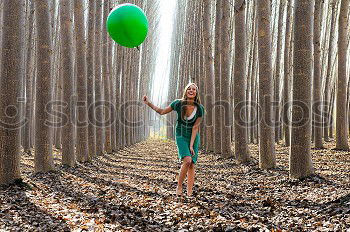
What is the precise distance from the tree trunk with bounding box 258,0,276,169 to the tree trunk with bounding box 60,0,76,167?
5.21m

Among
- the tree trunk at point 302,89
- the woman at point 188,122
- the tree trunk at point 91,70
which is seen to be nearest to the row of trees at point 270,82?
the tree trunk at point 302,89

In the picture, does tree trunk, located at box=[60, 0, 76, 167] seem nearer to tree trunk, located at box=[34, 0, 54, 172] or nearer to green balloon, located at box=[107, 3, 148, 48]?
tree trunk, located at box=[34, 0, 54, 172]

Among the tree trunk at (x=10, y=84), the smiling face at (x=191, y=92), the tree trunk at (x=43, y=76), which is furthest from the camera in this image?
the tree trunk at (x=43, y=76)

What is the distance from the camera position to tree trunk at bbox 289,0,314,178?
271 inches

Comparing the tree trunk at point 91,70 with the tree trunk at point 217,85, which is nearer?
the tree trunk at point 91,70

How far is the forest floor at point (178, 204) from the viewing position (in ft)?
14.2

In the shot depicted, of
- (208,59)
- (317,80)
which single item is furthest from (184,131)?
(208,59)

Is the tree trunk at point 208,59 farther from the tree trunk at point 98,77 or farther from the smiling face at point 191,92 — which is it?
the smiling face at point 191,92

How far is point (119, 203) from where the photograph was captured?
5.84 m

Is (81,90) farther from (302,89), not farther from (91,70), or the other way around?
(302,89)

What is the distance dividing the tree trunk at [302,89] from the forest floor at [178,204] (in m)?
0.42

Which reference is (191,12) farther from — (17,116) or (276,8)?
(17,116)

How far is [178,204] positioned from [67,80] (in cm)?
614

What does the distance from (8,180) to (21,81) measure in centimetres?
181
